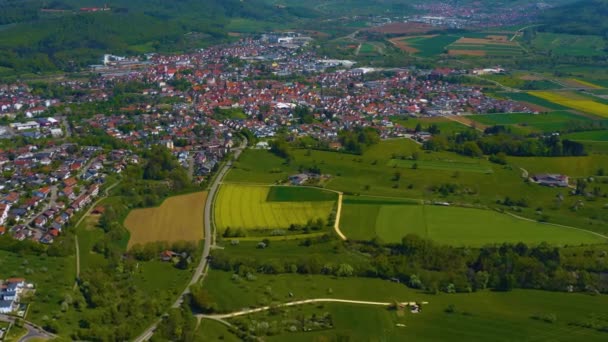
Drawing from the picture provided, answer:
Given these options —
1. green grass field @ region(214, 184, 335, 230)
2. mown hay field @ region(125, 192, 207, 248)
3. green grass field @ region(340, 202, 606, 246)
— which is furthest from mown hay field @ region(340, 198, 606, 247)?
mown hay field @ region(125, 192, 207, 248)

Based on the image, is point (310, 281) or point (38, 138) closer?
point (310, 281)

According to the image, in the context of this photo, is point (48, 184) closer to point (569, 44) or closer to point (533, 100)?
point (533, 100)

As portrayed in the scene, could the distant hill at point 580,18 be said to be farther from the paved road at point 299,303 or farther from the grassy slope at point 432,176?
the paved road at point 299,303

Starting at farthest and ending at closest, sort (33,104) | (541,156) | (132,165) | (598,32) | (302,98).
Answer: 1. (598,32)
2. (302,98)
3. (33,104)
4. (541,156)
5. (132,165)

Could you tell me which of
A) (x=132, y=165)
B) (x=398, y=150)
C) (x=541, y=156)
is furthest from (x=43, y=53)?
(x=541, y=156)

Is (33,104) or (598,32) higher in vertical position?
(598,32)

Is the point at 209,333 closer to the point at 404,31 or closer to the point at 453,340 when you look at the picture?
the point at 453,340
